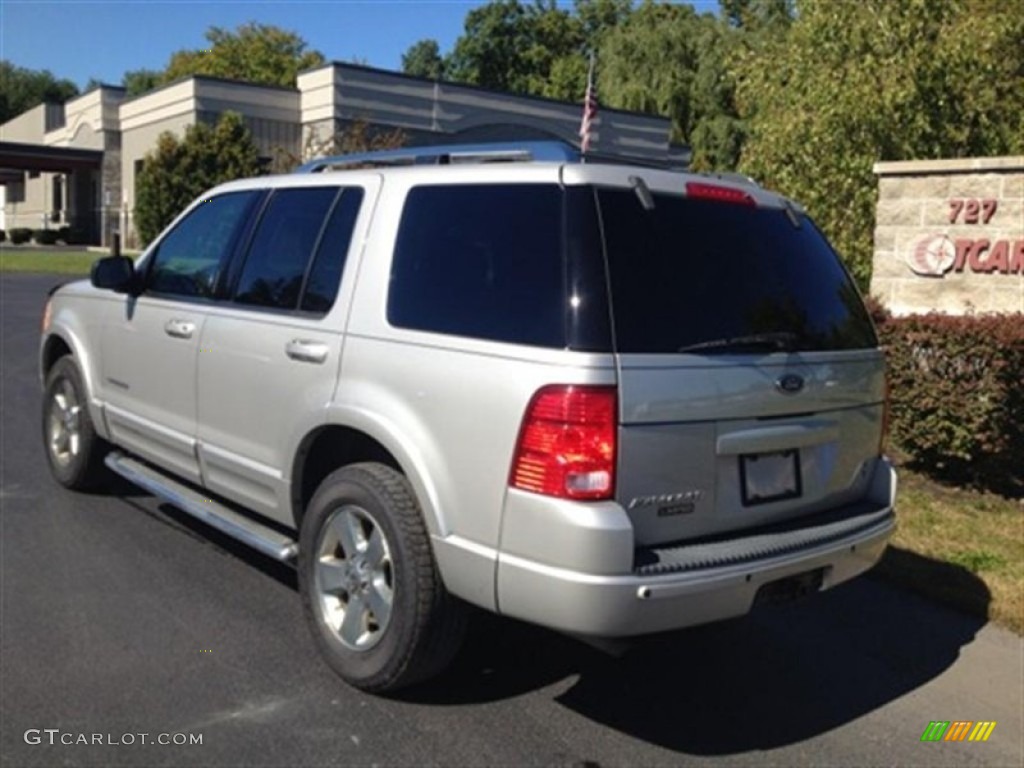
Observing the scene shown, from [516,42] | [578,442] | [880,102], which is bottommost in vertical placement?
[578,442]

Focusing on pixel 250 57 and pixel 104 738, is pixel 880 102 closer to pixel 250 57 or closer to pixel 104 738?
pixel 104 738

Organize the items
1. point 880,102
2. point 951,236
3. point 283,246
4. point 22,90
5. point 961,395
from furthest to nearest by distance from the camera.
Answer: point 22,90, point 880,102, point 951,236, point 961,395, point 283,246

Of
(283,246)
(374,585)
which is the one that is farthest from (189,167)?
(374,585)

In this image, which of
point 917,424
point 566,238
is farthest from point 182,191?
point 566,238

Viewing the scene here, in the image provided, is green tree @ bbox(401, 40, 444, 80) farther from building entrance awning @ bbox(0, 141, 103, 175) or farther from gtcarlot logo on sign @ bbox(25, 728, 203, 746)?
gtcarlot logo on sign @ bbox(25, 728, 203, 746)

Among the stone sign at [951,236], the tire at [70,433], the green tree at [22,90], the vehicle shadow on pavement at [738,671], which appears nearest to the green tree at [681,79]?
the stone sign at [951,236]

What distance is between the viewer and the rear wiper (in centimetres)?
346

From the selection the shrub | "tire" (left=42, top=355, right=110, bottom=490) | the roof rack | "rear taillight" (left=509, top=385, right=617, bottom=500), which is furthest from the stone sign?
the shrub

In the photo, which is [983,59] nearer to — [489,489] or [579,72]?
[489,489]

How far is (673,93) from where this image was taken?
37.8 meters

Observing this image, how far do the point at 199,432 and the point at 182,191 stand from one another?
28442mm

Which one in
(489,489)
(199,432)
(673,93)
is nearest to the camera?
(489,489)

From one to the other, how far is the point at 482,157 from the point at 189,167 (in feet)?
96.5

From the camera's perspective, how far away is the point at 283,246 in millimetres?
4633
